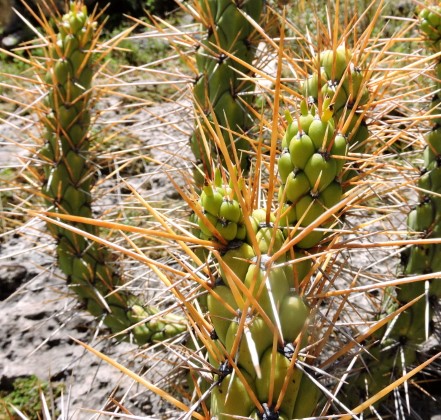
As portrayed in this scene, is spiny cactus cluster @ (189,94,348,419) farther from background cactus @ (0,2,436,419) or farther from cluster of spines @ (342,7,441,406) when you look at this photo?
cluster of spines @ (342,7,441,406)

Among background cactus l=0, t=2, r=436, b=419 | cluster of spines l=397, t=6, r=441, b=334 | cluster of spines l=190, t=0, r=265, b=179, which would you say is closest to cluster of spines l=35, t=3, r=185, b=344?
cluster of spines l=190, t=0, r=265, b=179

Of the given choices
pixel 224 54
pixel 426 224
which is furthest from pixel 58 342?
pixel 426 224

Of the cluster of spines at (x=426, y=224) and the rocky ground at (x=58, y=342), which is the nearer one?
the cluster of spines at (x=426, y=224)

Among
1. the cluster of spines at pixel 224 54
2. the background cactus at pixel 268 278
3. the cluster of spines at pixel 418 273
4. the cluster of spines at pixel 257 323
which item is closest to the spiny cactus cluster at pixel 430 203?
the cluster of spines at pixel 418 273

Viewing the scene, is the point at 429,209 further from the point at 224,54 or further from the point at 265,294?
the point at 265,294

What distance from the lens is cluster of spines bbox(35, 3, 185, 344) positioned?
181cm

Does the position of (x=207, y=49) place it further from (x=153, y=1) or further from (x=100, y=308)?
(x=153, y=1)

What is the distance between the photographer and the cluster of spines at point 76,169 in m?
1.81

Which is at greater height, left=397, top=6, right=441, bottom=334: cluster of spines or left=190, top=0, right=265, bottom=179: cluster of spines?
left=190, top=0, right=265, bottom=179: cluster of spines

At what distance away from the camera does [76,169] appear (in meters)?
1.89

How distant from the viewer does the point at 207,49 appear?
1589 millimetres

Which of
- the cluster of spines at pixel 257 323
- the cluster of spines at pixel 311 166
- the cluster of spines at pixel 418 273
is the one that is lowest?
the cluster of spines at pixel 418 273

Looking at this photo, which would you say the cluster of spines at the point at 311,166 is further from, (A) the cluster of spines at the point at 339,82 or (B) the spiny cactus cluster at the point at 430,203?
(B) the spiny cactus cluster at the point at 430,203

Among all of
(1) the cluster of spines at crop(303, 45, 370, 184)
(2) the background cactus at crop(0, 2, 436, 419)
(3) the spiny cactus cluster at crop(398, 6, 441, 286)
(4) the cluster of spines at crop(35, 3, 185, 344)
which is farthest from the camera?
(4) the cluster of spines at crop(35, 3, 185, 344)
